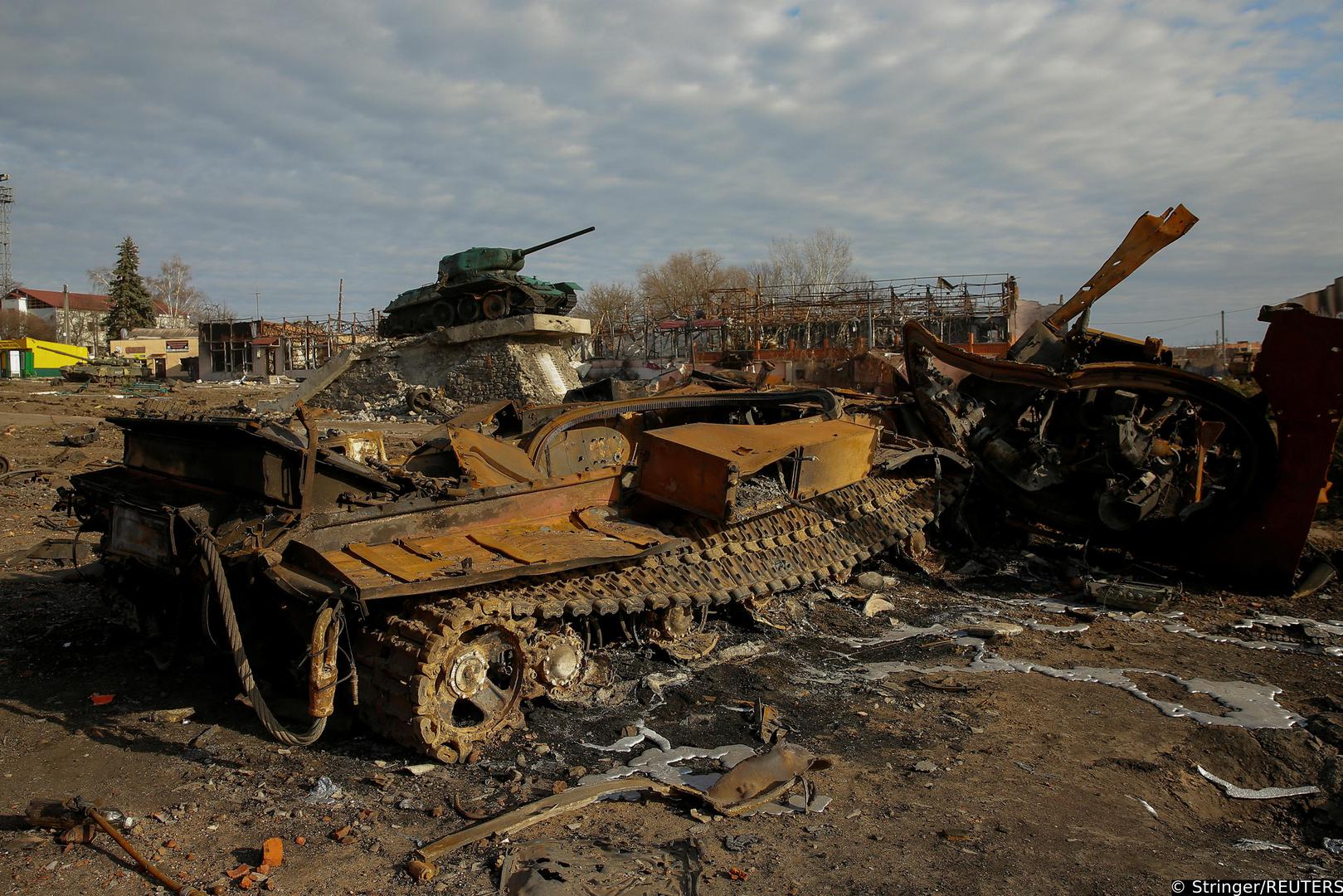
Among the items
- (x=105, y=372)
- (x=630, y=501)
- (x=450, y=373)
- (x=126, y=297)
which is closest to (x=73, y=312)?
(x=126, y=297)

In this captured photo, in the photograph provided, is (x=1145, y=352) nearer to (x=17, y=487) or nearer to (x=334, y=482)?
(x=334, y=482)

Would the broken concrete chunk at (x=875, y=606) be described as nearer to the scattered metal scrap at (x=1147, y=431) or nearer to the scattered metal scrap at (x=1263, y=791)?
the scattered metal scrap at (x=1147, y=431)

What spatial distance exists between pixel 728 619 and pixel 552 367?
64.2 ft

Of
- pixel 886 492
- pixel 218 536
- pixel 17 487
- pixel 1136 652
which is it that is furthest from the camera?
pixel 17 487

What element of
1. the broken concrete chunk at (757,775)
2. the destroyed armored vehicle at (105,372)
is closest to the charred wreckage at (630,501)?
the broken concrete chunk at (757,775)

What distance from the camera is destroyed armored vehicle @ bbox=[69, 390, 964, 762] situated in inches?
180

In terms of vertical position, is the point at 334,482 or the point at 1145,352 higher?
the point at 1145,352

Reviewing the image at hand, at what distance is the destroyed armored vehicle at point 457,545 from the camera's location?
4.57m

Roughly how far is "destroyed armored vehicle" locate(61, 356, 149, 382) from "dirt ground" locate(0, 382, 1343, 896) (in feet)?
106

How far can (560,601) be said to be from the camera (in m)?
5.07

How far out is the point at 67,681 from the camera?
5840mm

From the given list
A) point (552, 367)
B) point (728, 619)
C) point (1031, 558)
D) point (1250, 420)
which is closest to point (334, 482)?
point (728, 619)

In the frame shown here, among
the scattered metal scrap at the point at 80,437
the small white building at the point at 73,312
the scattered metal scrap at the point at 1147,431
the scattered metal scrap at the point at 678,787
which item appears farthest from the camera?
the small white building at the point at 73,312

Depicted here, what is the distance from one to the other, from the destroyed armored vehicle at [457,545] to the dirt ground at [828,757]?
0.32m
